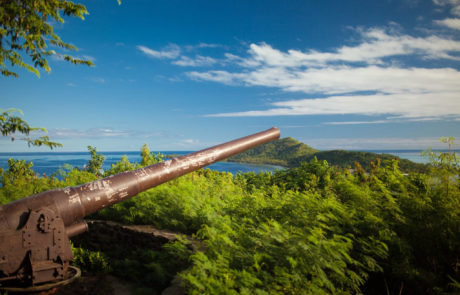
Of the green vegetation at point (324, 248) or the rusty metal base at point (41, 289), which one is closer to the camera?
the green vegetation at point (324, 248)

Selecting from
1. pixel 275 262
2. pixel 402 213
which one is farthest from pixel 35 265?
pixel 402 213

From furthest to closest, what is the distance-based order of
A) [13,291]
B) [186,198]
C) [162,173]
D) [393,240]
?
1. [186,198]
2. [162,173]
3. [393,240]
4. [13,291]

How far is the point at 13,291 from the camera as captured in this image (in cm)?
316

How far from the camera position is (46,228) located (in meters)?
3.18

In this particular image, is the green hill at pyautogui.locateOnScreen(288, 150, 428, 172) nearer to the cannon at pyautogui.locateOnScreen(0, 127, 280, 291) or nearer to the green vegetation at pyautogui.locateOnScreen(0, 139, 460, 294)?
the green vegetation at pyautogui.locateOnScreen(0, 139, 460, 294)

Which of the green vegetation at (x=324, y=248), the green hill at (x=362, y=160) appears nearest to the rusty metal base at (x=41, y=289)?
the green vegetation at (x=324, y=248)

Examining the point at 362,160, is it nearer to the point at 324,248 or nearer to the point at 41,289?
the point at 324,248

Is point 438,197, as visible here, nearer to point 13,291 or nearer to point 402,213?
point 402,213

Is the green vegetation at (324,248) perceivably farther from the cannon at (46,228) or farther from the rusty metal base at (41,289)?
the cannon at (46,228)

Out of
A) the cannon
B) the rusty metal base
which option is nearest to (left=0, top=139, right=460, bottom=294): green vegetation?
the rusty metal base

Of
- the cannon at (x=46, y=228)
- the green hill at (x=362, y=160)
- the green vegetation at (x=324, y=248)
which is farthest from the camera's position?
the green hill at (x=362, y=160)

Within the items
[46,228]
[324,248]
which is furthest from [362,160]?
[46,228]

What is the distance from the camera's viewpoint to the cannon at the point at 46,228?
3.02 meters

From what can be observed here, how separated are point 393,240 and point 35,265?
462 centimetres
